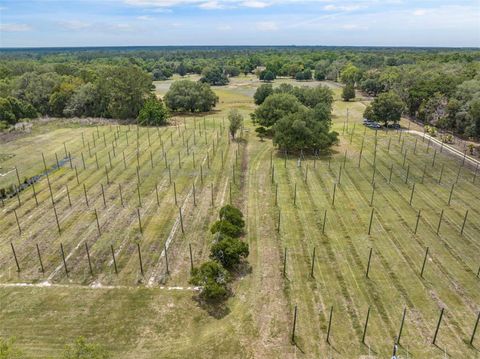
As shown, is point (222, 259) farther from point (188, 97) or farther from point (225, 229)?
point (188, 97)

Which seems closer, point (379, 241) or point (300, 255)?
point (300, 255)

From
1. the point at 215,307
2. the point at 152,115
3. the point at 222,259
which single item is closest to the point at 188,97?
the point at 152,115

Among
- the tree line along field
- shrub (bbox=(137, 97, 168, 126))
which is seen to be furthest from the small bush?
shrub (bbox=(137, 97, 168, 126))

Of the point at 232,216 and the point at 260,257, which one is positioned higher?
the point at 232,216

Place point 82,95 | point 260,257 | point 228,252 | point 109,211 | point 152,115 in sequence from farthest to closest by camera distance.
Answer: point 82,95 < point 152,115 < point 109,211 < point 260,257 < point 228,252

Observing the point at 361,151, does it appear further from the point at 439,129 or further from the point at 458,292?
the point at 458,292

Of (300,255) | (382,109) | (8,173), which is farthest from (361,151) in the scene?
(8,173)

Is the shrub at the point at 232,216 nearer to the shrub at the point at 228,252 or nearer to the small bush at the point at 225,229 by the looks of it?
the small bush at the point at 225,229
